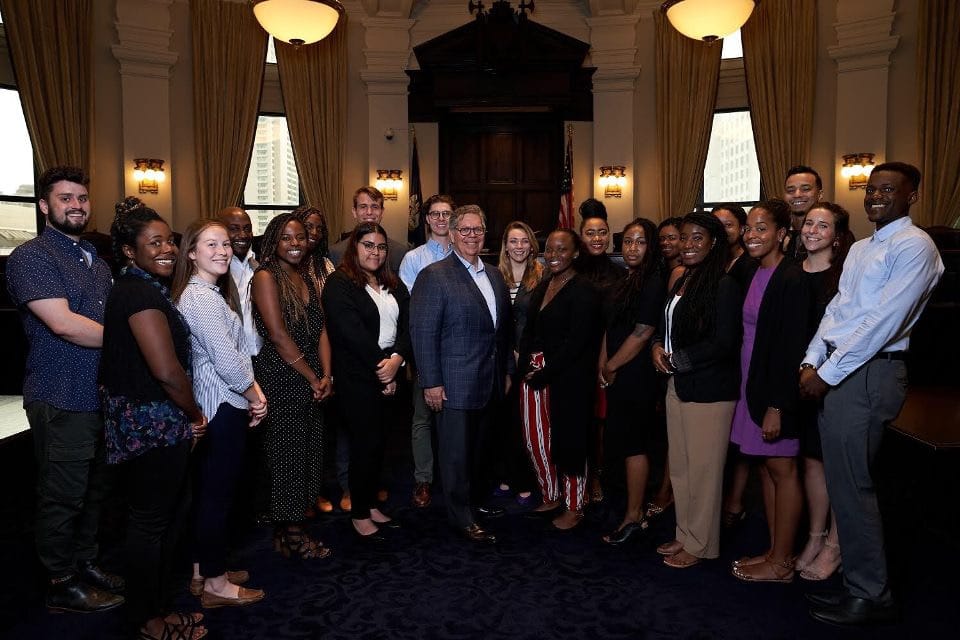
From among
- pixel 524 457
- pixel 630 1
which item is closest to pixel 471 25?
pixel 630 1

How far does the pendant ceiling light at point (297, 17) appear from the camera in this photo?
812 cm

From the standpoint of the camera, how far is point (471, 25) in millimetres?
9781

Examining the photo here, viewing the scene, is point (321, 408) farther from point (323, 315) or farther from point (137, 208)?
point (137, 208)

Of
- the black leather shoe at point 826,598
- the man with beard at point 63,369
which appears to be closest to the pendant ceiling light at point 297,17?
the man with beard at point 63,369

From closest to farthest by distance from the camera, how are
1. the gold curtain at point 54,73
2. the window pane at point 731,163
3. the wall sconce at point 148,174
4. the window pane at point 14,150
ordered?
the gold curtain at point 54,73 < the window pane at point 14,150 < the wall sconce at point 148,174 < the window pane at point 731,163

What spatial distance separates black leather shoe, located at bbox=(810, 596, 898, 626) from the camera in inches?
109

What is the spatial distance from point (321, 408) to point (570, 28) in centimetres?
866

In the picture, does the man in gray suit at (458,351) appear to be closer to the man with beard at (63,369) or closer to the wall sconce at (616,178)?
the man with beard at (63,369)

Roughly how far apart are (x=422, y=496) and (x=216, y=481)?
1.58m

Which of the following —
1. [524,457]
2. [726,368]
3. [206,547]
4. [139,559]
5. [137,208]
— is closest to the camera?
[139,559]

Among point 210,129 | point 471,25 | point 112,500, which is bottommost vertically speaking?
point 112,500

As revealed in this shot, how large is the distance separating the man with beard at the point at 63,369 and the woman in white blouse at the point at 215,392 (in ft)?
1.51

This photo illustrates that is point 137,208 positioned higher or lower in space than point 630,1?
lower

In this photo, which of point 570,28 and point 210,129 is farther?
point 570,28
